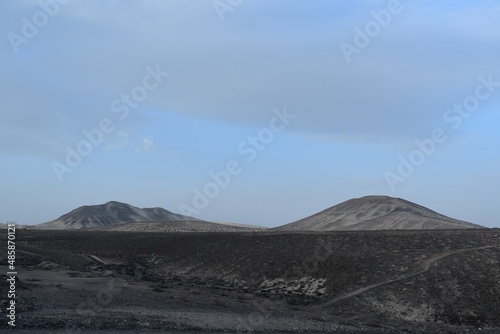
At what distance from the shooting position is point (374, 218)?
15475 cm

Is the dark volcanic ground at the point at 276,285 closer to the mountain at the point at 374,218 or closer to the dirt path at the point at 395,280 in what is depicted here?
the dirt path at the point at 395,280

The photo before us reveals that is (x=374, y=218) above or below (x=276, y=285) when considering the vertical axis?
above

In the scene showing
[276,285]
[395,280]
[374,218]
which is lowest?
[276,285]

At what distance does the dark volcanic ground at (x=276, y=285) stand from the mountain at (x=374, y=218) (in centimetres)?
7424

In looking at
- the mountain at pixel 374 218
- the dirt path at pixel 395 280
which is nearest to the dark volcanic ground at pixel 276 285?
the dirt path at pixel 395 280

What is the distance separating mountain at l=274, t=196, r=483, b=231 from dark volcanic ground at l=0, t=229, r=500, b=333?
74.2m

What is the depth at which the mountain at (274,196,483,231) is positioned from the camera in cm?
13938

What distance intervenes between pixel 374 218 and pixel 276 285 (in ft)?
→ 353

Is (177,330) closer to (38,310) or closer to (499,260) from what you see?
(38,310)

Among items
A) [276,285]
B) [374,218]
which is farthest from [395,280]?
[374,218]

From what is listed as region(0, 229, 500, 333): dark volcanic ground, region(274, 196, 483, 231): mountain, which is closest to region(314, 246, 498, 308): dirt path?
region(0, 229, 500, 333): dark volcanic ground

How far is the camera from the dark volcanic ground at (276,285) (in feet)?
103

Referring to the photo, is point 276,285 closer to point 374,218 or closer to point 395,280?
point 395,280

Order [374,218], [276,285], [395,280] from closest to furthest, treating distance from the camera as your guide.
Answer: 1. [395,280]
2. [276,285]
3. [374,218]
